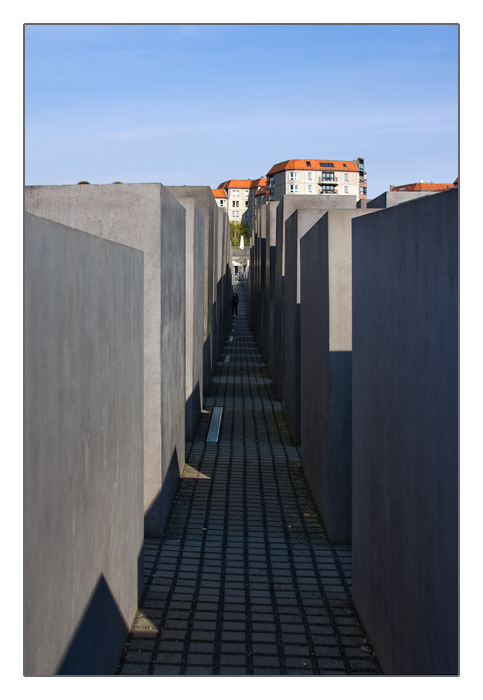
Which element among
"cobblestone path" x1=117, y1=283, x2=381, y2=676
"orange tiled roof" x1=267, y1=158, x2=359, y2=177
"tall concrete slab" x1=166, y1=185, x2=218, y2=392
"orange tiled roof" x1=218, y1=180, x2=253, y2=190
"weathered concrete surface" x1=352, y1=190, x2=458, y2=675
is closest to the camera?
"weathered concrete surface" x1=352, y1=190, x2=458, y2=675

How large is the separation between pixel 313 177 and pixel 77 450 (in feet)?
348

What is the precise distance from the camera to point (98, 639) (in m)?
3.28

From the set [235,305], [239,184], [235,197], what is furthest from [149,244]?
[239,184]

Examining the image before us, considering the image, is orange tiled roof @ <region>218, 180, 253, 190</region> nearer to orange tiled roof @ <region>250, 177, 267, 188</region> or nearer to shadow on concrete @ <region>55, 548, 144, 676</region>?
orange tiled roof @ <region>250, 177, 267, 188</region>

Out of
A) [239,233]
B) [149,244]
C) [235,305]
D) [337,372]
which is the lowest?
[337,372]

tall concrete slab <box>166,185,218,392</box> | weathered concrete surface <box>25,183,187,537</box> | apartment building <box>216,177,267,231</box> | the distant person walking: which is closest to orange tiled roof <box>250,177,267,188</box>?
apartment building <box>216,177,267,231</box>

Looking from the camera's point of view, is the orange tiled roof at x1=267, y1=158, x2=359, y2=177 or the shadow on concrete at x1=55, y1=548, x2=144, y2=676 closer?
the shadow on concrete at x1=55, y1=548, x2=144, y2=676

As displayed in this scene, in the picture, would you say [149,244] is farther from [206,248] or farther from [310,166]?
[310,166]

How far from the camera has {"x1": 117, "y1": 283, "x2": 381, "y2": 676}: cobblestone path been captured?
391 centimetres

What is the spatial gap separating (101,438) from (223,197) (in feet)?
424

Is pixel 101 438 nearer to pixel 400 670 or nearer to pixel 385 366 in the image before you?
pixel 385 366

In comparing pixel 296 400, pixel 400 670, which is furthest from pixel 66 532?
pixel 296 400

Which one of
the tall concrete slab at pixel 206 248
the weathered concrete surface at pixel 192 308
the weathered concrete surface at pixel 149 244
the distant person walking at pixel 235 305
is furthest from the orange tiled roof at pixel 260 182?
the weathered concrete surface at pixel 149 244
